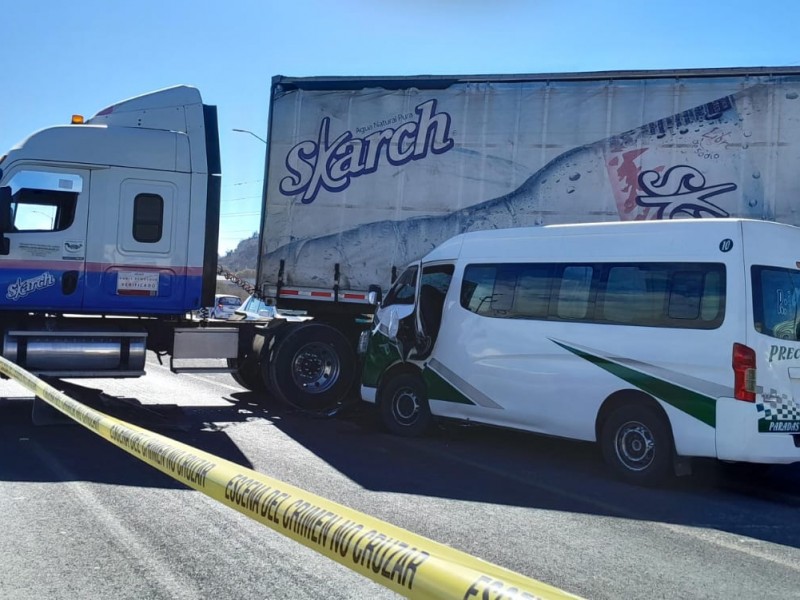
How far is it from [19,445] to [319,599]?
5.20 metres

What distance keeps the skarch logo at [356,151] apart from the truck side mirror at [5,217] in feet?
12.0

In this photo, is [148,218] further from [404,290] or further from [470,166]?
[470,166]

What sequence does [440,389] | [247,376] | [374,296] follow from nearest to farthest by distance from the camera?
[440,389]
[374,296]
[247,376]

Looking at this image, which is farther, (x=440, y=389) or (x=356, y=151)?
(x=356, y=151)

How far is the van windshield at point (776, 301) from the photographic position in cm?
671

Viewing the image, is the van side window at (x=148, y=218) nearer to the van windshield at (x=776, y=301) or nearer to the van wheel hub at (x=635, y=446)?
the van wheel hub at (x=635, y=446)

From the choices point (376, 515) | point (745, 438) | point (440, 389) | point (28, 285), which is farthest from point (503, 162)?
point (28, 285)

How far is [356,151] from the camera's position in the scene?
37.2 feet

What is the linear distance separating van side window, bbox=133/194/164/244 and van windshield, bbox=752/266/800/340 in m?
7.27

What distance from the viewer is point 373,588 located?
437 cm

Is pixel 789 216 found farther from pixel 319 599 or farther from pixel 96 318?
pixel 96 318

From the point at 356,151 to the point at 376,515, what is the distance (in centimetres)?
668

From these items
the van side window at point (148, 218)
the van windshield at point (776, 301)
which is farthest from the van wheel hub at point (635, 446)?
the van side window at point (148, 218)

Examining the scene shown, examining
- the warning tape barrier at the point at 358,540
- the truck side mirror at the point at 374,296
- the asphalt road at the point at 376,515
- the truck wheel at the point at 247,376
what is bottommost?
the asphalt road at the point at 376,515
